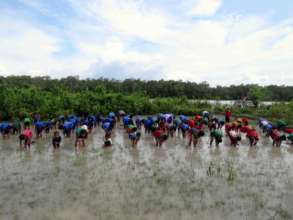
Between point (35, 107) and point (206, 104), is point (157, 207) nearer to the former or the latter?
point (35, 107)

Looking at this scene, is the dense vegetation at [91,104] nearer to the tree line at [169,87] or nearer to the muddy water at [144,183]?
the muddy water at [144,183]

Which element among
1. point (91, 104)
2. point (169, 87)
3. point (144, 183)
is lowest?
point (144, 183)

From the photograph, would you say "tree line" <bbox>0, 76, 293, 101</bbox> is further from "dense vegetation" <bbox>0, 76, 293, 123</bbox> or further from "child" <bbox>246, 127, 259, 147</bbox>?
"child" <bbox>246, 127, 259, 147</bbox>

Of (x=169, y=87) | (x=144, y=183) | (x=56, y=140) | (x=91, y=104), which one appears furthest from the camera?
(x=169, y=87)

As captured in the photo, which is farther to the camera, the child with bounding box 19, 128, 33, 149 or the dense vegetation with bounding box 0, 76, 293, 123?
the dense vegetation with bounding box 0, 76, 293, 123

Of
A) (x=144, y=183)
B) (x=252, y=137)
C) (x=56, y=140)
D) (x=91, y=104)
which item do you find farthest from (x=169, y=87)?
(x=144, y=183)

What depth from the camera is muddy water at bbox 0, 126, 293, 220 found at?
6.11 meters

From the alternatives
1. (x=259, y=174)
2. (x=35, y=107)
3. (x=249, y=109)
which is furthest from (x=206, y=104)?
(x=259, y=174)

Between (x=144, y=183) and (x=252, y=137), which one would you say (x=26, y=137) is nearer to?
(x=144, y=183)

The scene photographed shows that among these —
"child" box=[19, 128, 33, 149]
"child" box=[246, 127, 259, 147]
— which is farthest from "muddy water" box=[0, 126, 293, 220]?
"child" box=[246, 127, 259, 147]

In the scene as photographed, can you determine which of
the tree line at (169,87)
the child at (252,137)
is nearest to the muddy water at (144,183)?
the child at (252,137)

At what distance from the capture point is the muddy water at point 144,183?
6.11 m

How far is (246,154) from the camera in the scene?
11.5m

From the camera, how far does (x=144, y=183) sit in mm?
7777
